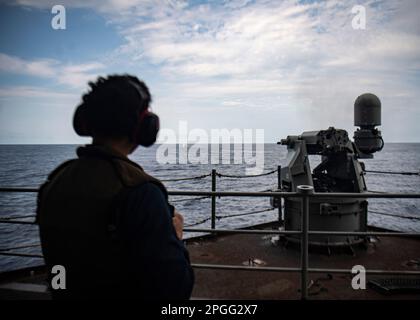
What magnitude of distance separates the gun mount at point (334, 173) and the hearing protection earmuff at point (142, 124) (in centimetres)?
554

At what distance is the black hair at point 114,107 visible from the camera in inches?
53.0

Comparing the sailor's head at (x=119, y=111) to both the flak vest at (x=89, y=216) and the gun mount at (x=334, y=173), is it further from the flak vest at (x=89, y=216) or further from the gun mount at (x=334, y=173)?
the gun mount at (x=334, y=173)

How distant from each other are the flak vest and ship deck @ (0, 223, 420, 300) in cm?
294

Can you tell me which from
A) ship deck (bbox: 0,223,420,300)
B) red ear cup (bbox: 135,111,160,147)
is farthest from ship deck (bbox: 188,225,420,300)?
red ear cup (bbox: 135,111,160,147)

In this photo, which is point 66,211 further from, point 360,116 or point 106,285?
point 360,116

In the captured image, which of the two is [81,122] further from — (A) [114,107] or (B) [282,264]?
(B) [282,264]

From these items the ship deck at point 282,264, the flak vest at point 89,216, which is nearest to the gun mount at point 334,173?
the ship deck at point 282,264

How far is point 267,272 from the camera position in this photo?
516cm

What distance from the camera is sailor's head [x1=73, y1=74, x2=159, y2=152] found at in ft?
4.42

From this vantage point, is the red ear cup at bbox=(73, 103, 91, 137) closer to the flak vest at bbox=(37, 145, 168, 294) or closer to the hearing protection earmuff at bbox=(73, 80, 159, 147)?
the hearing protection earmuff at bbox=(73, 80, 159, 147)

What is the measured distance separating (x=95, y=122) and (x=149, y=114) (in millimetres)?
216

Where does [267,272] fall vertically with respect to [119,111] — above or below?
below

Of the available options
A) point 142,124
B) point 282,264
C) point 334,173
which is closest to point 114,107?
point 142,124

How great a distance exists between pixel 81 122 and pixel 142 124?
0.28 meters
